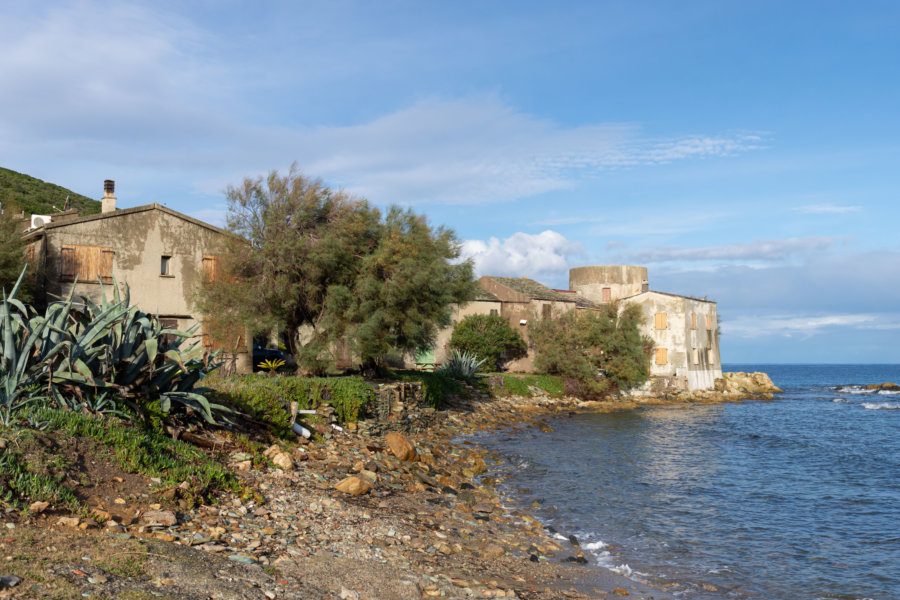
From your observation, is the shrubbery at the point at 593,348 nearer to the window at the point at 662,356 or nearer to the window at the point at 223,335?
the window at the point at 662,356

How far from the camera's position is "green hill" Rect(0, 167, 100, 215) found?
53.3 m

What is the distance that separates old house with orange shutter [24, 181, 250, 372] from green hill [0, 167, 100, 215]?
102 ft

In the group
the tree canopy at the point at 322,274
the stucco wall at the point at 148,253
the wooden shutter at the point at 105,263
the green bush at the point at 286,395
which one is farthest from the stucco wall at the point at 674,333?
the wooden shutter at the point at 105,263

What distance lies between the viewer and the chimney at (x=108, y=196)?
92.8 feet

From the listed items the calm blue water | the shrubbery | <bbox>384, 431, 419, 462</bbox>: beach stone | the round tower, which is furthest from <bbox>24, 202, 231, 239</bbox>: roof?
the round tower

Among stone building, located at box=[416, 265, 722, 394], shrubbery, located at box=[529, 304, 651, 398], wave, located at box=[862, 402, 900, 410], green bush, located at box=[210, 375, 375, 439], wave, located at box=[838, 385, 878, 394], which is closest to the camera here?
green bush, located at box=[210, 375, 375, 439]

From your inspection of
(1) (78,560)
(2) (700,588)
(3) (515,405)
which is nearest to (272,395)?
(1) (78,560)

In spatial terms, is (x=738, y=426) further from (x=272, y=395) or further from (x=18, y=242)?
(x=18, y=242)

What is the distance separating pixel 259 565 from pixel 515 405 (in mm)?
29339

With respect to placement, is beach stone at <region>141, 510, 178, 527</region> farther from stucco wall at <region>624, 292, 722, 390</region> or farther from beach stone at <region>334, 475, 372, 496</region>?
stucco wall at <region>624, 292, 722, 390</region>

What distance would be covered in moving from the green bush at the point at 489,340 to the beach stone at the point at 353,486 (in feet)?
96.4

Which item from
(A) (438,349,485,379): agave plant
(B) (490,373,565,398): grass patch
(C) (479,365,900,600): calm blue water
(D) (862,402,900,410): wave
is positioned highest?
(A) (438,349,485,379): agave plant

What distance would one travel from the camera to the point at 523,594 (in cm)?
834

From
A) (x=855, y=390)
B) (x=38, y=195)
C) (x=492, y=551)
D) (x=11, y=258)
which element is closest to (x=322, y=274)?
(x=11, y=258)
